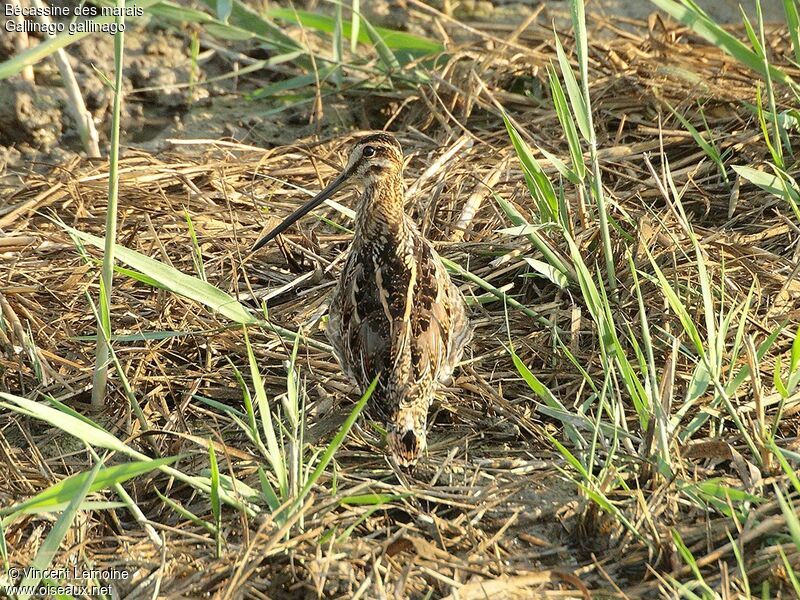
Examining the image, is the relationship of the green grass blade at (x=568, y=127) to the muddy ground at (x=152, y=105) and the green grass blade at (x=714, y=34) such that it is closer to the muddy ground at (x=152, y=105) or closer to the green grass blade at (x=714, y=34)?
the green grass blade at (x=714, y=34)

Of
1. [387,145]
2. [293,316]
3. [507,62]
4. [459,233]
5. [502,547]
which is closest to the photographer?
[502,547]

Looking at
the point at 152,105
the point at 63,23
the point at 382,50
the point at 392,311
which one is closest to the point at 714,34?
the point at 392,311

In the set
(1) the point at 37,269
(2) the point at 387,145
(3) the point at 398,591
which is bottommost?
(1) the point at 37,269

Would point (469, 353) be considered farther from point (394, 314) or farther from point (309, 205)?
point (309, 205)

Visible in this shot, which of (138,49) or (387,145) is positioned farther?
(138,49)

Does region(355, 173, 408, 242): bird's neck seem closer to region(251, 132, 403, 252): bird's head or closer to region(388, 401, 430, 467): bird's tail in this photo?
region(251, 132, 403, 252): bird's head

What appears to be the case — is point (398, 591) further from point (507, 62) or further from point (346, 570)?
point (507, 62)

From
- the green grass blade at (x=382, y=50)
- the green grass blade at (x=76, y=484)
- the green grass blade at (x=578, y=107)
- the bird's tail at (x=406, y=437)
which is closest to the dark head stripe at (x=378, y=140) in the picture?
the green grass blade at (x=578, y=107)

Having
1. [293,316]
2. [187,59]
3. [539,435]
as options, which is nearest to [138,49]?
[187,59]
